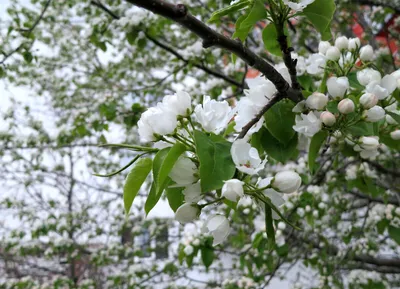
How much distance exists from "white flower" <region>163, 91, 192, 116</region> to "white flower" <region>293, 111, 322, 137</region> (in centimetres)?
24

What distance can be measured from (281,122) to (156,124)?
0.30 m

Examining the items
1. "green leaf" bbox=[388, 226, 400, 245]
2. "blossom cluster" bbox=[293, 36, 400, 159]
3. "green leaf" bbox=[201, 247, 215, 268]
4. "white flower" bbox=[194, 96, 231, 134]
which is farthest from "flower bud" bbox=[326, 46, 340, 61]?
"green leaf" bbox=[201, 247, 215, 268]

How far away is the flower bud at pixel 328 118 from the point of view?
78 cm

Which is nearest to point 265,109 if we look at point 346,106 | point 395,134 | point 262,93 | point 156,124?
point 262,93

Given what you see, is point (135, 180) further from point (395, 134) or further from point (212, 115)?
point (395, 134)

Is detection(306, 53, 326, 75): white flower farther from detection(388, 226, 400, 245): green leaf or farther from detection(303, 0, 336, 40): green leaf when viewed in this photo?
detection(388, 226, 400, 245): green leaf

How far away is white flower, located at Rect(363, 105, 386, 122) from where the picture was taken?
79 centimetres

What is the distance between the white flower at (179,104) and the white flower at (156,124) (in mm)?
17

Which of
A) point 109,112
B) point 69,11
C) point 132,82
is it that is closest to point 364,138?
point 109,112

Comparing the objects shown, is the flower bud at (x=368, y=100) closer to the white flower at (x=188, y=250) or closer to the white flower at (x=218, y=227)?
the white flower at (x=218, y=227)

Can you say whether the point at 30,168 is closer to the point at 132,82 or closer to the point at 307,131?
the point at 132,82

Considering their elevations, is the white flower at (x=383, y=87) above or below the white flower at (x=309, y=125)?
above

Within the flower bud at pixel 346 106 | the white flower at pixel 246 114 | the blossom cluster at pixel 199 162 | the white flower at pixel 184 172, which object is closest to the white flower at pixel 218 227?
the blossom cluster at pixel 199 162

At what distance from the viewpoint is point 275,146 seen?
0.84 meters
